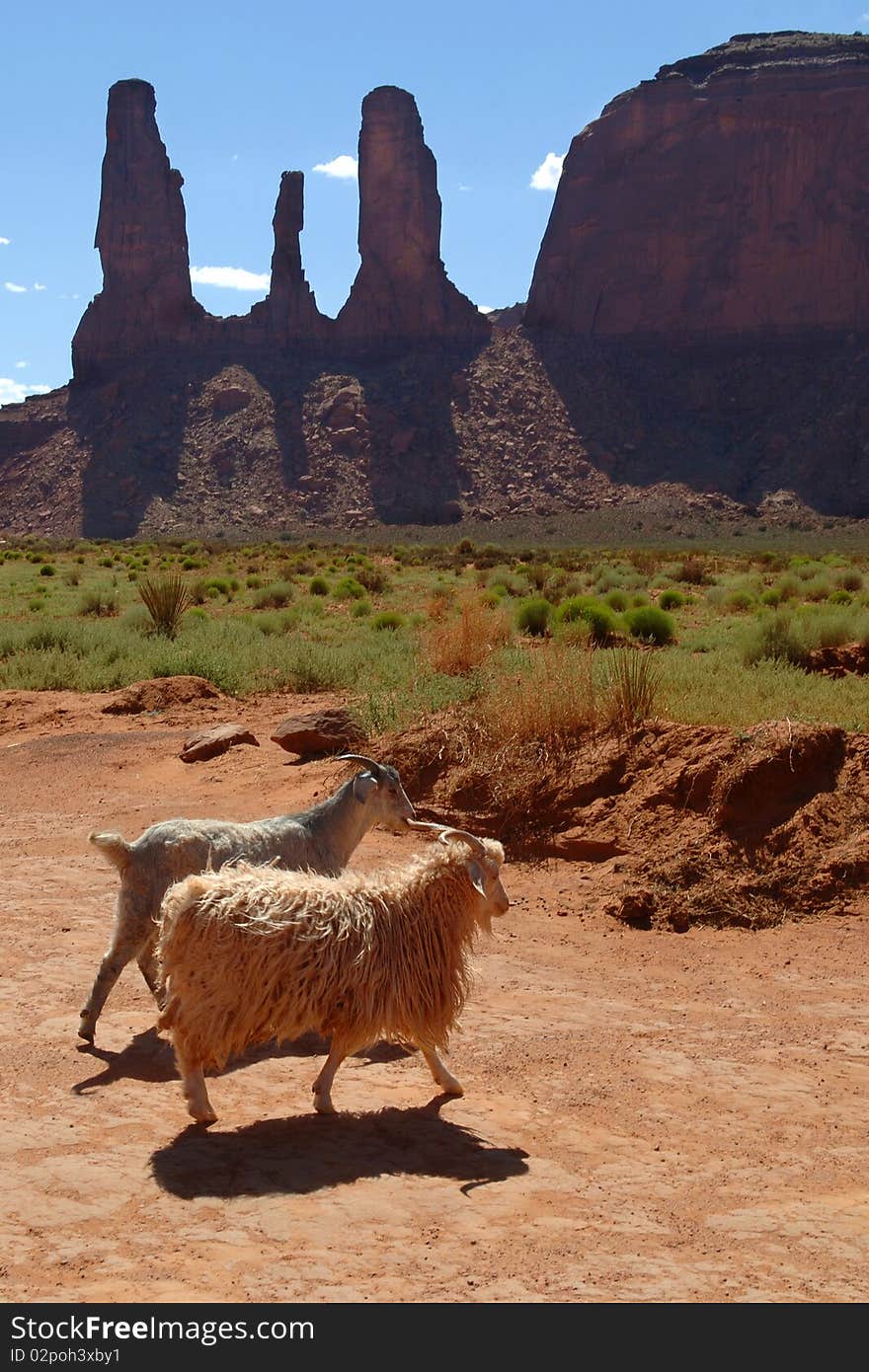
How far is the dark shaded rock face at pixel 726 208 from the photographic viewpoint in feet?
310

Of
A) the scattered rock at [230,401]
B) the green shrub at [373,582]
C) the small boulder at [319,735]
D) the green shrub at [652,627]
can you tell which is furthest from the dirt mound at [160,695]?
the scattered rock at [230,401]

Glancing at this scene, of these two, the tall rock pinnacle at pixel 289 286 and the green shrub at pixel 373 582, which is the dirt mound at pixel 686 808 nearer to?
the green shrub at pixel 373 582

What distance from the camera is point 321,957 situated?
5.66m

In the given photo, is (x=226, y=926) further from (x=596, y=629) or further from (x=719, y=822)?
(x=596, y=629)

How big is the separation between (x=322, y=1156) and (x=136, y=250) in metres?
102

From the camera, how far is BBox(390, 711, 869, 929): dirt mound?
30.8ft

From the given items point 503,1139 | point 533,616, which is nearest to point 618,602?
point 533,616

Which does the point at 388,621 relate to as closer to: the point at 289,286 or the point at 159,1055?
the point at 159,1055

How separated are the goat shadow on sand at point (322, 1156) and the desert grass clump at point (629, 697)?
6173mm

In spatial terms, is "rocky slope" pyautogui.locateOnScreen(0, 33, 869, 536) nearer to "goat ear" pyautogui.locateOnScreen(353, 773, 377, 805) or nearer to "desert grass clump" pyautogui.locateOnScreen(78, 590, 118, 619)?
"desert grass clump" pyautogui.locateOnScreen(78, 590, 118, 619)

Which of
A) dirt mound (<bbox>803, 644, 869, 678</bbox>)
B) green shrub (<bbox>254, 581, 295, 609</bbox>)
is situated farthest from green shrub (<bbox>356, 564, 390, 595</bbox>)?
dirt mound (<bbox>803, 644, 869, 678</bbox>)

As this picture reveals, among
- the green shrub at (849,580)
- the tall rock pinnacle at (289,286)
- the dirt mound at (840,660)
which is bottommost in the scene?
the dirt mound at (840,660)

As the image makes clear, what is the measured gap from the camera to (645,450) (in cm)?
8612
